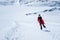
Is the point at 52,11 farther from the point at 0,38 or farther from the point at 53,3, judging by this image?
the point at 0,38

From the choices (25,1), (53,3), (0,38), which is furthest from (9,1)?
(0,38)

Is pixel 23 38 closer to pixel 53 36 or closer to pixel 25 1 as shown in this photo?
pixel 53 36

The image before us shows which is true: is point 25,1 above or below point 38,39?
below

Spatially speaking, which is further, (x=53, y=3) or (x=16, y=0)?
(x=16, y=0)

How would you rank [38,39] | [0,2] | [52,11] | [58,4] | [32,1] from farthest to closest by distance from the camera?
[0,2]
[32,1]
[58,4]
[52,11]
[38,39]

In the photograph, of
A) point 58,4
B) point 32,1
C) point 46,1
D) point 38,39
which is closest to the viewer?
point 38,39

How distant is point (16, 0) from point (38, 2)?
830cm

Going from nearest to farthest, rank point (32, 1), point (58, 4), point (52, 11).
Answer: point (52, 11) < point (58, 4) < point (32, 1)

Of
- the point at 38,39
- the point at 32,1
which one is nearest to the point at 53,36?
the point at 38,39

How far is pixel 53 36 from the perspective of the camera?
1012 cm

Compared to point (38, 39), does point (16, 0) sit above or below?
below

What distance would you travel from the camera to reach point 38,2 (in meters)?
33.2

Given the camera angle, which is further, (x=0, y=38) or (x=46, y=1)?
(x=46, y=1)

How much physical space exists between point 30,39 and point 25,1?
91.5 ft
